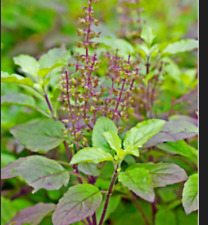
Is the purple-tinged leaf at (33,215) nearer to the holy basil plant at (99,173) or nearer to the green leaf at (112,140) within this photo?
the holy basil plant at (99,173)

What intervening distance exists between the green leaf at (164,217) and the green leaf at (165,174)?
1.06 feet

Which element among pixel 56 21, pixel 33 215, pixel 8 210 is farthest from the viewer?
pixel 56 21

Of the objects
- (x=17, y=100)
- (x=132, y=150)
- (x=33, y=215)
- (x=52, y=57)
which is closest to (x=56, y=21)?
(x=52, y=57)

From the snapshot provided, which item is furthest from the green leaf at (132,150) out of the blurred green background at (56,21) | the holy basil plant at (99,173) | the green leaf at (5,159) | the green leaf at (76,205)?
the blurred green background at (56,21)

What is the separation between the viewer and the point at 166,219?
1.00 meters

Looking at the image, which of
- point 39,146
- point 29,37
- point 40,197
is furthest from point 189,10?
point 39,146

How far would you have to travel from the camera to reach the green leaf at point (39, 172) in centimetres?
71

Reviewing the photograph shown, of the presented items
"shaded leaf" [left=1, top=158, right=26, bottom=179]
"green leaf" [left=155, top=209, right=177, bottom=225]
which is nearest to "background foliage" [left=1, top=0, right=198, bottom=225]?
"green leaf" [left=155, top=209, right=177, bottom=225]

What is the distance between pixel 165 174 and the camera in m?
0.71

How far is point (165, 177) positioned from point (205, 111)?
18 centimetres

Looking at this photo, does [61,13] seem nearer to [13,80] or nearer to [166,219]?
[13,80]

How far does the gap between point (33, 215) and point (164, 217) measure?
14.6 inches

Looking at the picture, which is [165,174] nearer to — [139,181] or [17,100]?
[139,181]

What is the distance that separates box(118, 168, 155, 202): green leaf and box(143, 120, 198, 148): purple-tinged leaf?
0.28 feet
